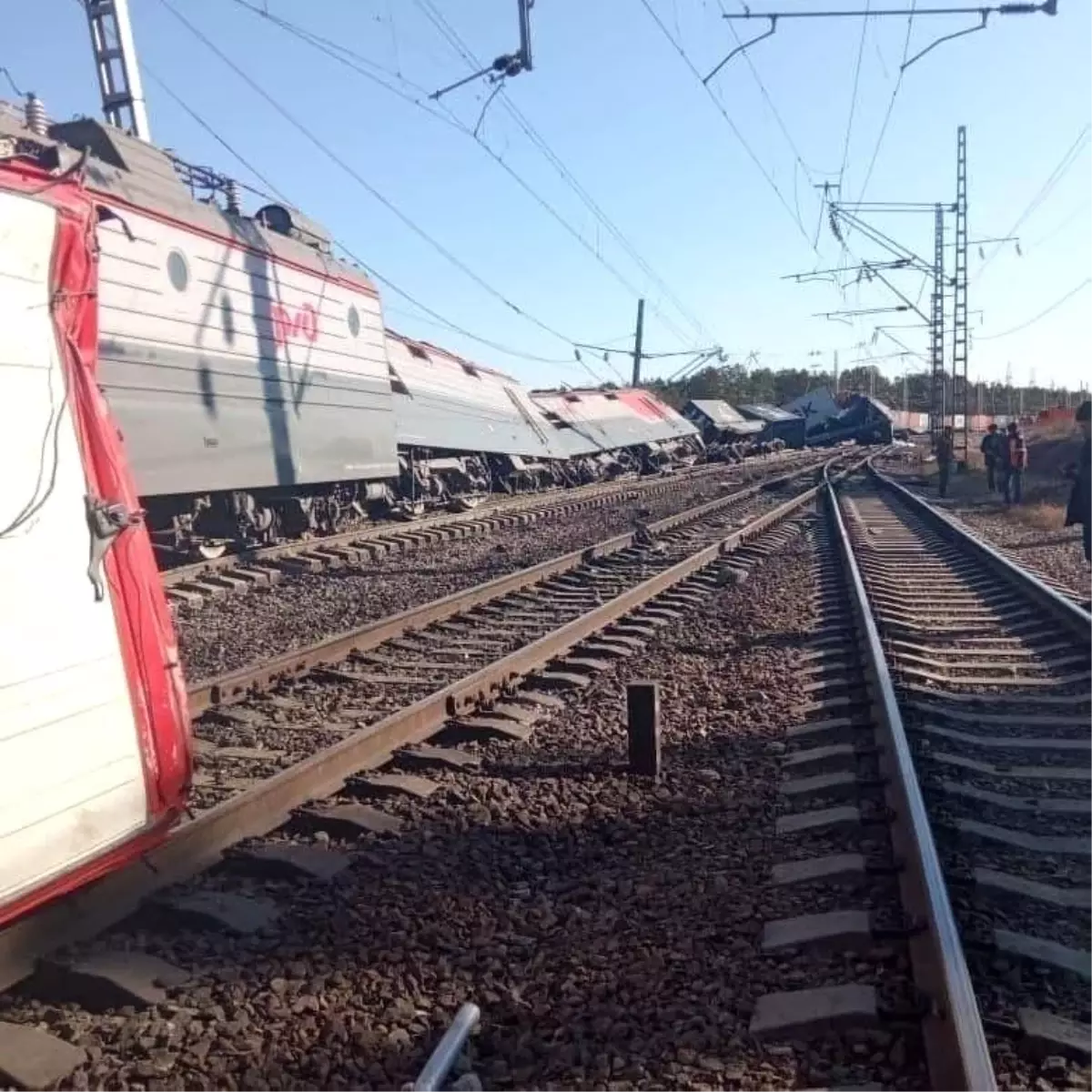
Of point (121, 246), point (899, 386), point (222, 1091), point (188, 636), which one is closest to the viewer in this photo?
point (222, 1091)

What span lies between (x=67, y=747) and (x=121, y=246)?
314 inches

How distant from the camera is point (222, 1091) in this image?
9.20ft

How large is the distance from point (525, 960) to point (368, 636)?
488cm

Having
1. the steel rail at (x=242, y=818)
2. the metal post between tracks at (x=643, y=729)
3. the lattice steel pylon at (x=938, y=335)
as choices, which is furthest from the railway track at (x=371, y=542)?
the lattice steel pylon at (x=938, y=335)

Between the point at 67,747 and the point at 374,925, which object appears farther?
the point at 374,925

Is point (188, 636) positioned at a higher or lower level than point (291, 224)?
lower

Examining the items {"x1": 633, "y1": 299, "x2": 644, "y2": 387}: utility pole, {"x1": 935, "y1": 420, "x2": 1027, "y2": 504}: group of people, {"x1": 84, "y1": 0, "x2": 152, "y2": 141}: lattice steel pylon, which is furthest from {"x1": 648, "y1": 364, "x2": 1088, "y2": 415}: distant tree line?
{"x1": 84, "y1": 0, "x2": 152, "y2": 141}: lattice steel pylon

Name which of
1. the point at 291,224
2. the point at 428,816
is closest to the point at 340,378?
the point at 291,224

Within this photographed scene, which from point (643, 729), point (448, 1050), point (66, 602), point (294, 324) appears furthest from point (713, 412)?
point (448, 1050)

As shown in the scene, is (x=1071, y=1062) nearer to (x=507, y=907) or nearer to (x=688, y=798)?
(x=507, y=907)

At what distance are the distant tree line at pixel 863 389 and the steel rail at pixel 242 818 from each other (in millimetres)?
86859

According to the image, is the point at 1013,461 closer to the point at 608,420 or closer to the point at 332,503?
the point at 332,503

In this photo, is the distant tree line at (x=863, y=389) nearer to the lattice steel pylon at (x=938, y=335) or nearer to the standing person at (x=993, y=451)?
the lattice steel pylon at (x=938, y=335)

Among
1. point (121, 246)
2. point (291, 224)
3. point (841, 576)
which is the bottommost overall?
point (841, 576)
